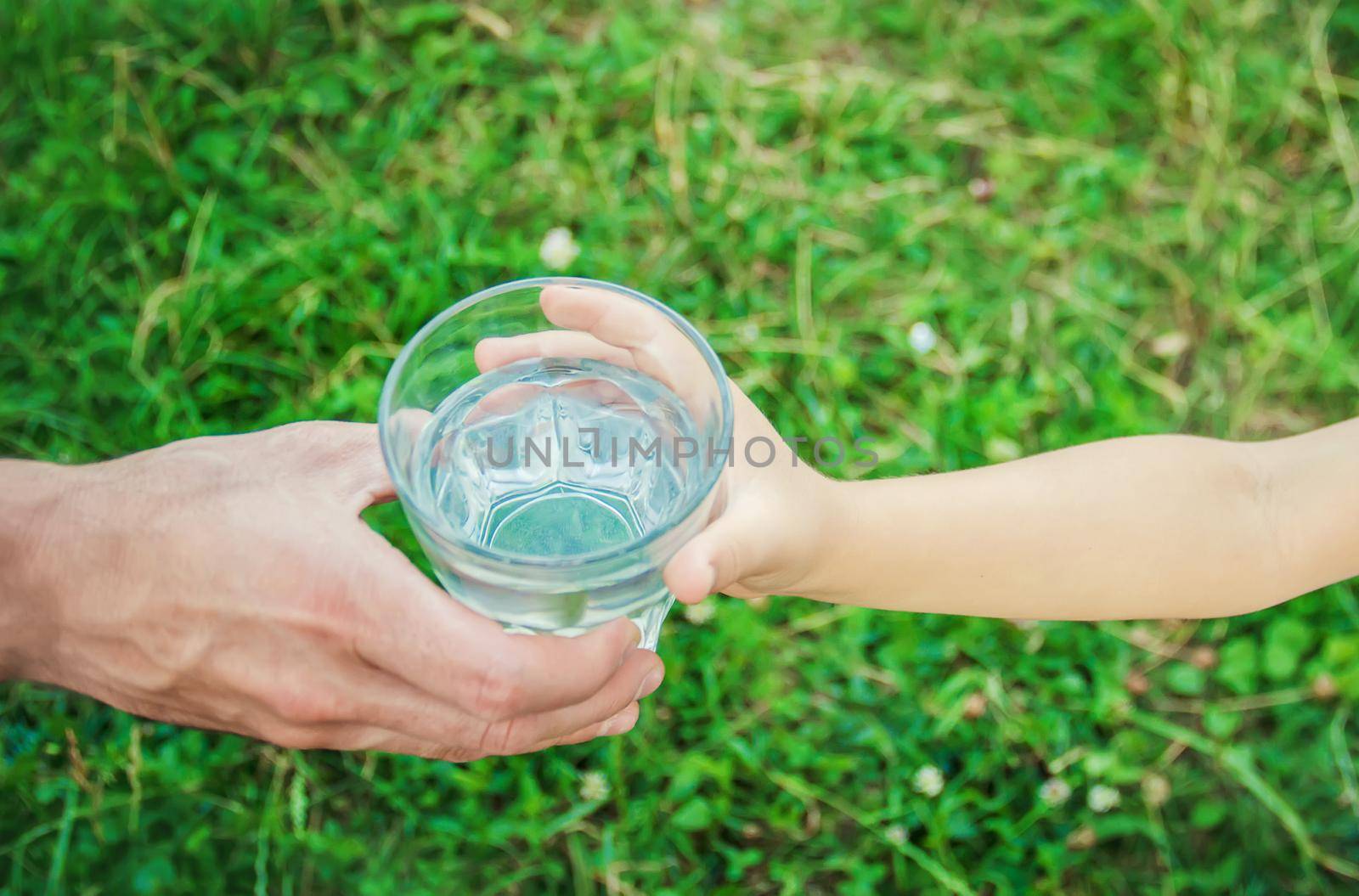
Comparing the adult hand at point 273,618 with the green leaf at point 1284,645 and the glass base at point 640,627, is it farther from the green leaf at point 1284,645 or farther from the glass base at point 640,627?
the green leaf at point 1284,645

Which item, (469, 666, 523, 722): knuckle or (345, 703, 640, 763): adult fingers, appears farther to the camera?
(345, 703, 640, 763): adult fingers

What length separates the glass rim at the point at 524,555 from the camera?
1383 mm

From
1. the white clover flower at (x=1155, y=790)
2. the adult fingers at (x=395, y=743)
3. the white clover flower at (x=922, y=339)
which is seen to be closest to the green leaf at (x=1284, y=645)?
the white clover flower at (x=1155, y=790)

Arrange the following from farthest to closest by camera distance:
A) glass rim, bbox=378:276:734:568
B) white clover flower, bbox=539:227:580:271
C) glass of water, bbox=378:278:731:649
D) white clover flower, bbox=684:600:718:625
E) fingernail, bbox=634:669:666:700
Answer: white clover flower, bbox=539:227:580:271 → white clover flower, bbox=684:600:718:625 → fingernail, bbox=634:669:666:700 → glass of water, bbox=378:278:731:649 → glass rim, bbox=378:276:734:568

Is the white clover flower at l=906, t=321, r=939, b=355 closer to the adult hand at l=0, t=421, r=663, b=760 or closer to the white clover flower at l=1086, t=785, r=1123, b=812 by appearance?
the white clover flower at l=1086, t=785, r=1123, b=812

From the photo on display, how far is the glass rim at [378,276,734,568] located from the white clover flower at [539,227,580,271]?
4.31 ft

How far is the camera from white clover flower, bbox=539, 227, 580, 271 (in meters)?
2.96

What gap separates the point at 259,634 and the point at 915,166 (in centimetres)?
227

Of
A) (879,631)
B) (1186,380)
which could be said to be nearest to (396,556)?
(879,631)

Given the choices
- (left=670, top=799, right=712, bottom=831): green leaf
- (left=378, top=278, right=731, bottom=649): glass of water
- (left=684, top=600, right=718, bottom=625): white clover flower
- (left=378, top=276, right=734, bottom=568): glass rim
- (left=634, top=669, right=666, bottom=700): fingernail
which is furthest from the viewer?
(left=684, top=600, right=718, bottom=625): white clover flower

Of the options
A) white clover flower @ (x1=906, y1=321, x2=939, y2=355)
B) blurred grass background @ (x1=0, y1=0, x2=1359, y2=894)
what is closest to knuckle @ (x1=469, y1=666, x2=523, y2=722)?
blurred grass background @ (x1=0, y1=0, x2=1359, y2=894)

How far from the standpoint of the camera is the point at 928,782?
8.21 ft

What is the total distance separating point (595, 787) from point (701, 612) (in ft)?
1.49

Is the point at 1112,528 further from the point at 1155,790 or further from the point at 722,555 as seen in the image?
the point at 1155,790
